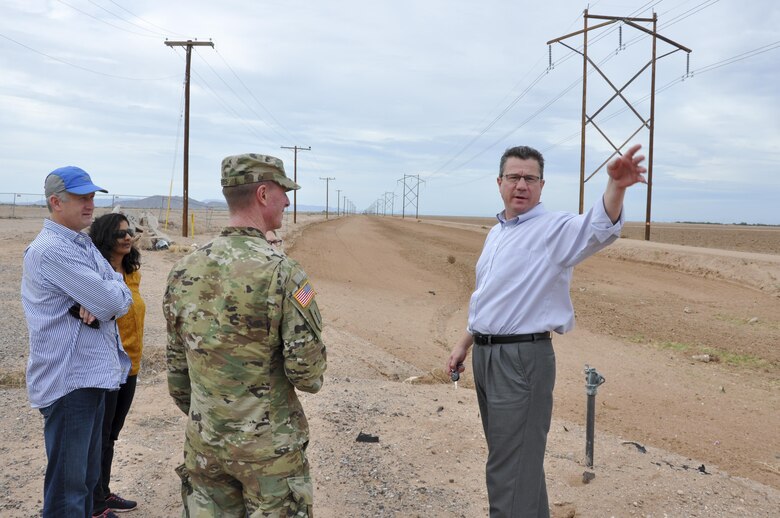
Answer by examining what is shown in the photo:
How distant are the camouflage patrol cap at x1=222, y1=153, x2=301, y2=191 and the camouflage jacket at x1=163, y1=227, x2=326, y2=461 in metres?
0.20

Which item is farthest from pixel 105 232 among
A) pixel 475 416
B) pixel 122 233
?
pixel 475 416

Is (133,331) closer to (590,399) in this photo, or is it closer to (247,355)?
(247,355)

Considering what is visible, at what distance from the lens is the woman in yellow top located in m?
3.71

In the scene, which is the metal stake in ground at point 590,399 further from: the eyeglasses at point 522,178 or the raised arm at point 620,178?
the raised arm at point 620,178

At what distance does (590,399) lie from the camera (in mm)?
4484

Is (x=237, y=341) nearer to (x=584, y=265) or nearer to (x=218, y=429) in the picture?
(x=218, y=429)

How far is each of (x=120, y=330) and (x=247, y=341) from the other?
1798mm

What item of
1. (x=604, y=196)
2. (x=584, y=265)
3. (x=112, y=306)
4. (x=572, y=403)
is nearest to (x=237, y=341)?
(x=112, y=306)

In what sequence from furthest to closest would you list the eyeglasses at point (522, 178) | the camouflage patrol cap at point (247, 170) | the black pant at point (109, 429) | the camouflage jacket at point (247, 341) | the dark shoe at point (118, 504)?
1. the dark shoe at point (118, 504)
2. the black pant at point (109, 429)
3. the eyeglasses at point (522, 178)
4. the camouflage patrol cap at point (247, 170)
5. the camouflage jacket at point (247, 341)

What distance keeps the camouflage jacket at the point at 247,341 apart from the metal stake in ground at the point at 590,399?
106 inches

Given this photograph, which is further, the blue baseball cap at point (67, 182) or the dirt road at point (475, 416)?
the dirt road at point (475, 416)

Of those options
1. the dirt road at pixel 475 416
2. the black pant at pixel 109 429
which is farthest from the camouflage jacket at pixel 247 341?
the dirt road at pixel 475 416

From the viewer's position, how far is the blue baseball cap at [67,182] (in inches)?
117

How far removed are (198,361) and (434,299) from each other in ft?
43.2
